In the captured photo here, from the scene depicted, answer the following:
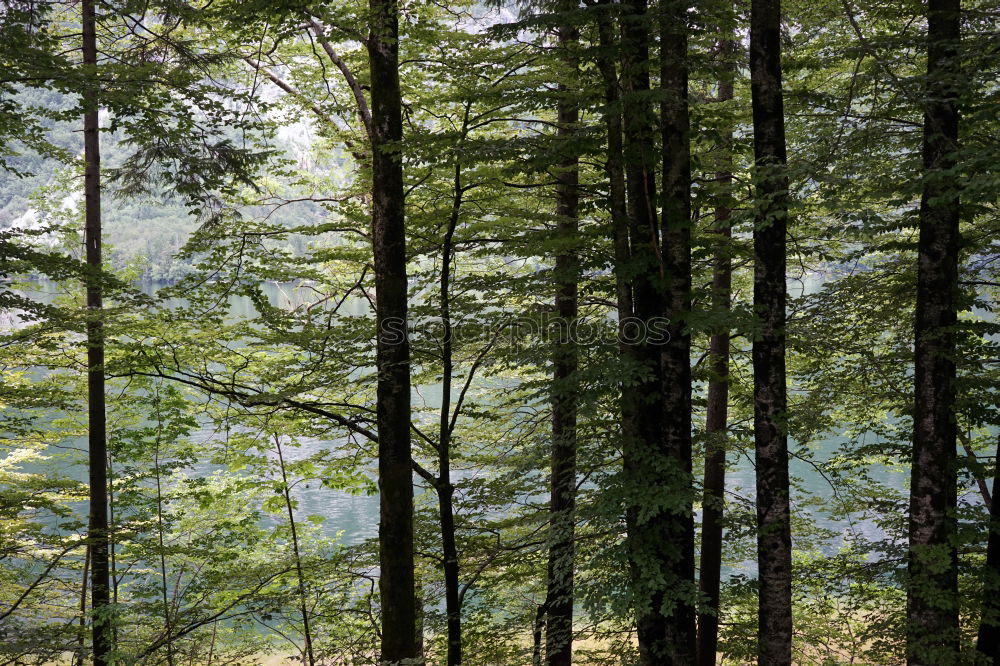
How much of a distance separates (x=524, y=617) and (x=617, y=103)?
636 centimetres

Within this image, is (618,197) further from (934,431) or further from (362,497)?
(362,497)

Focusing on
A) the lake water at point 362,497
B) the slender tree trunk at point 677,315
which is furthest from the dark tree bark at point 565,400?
the lake water at point 362,497

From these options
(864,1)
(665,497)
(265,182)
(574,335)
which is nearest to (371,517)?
(265,182)

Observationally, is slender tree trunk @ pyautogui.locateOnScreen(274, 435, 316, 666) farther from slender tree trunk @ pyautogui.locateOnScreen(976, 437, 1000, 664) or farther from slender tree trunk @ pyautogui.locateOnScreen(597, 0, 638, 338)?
slender tree trunk @ pyautogui.locateOnScreen(976, 437, 1000, 664)

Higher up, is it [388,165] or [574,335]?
[388,165]

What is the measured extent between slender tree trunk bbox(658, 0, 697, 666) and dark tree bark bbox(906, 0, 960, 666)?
2105 millimetres

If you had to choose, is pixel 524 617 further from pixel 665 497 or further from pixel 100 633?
pixel 100 633

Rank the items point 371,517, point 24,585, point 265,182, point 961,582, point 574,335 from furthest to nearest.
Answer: point 371,517, point 24,585, point 265,182, point 961,582, point 574,335

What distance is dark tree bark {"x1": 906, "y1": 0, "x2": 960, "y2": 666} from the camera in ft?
20.3

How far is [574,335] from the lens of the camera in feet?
24.8

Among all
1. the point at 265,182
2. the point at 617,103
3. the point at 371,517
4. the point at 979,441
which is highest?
the point at 265,182

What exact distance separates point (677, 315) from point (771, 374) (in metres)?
0.98

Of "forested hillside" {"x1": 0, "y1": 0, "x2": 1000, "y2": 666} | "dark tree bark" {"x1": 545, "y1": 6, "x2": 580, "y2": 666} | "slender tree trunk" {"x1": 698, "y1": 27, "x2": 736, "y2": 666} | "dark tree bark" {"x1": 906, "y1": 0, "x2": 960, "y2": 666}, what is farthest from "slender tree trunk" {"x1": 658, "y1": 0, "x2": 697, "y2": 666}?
"dark tree bark" {"x1": 906, "y1": 0, "x2": 960, "y2": 666}

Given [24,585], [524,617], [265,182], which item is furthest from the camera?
[24,585]
